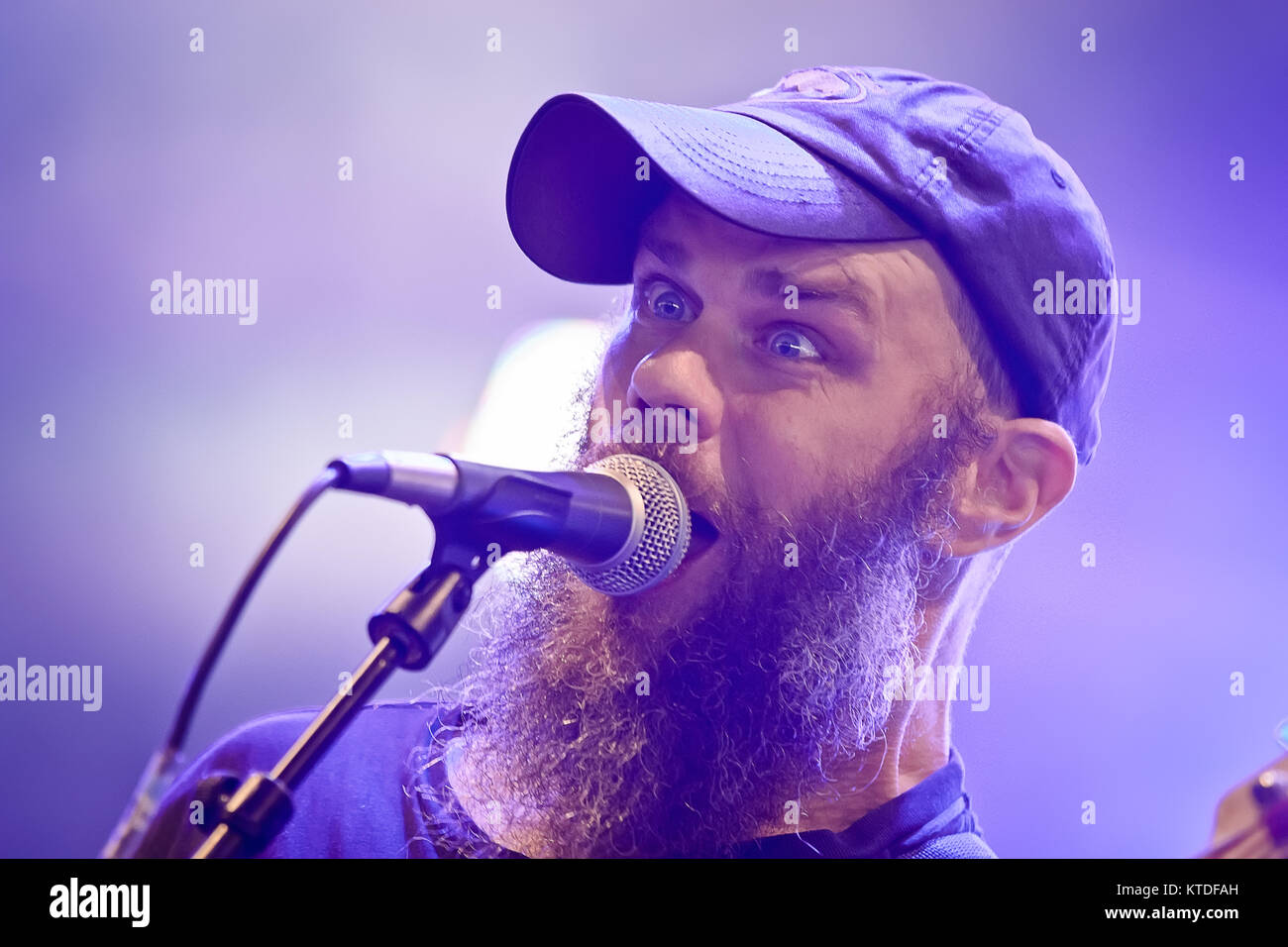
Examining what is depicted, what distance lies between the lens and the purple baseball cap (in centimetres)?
123

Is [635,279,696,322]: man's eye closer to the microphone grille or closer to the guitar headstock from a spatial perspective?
the microphone grille

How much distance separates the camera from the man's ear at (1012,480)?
1.34m

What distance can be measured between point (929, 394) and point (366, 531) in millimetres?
823

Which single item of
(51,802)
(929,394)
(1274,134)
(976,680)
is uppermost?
(1274,134)

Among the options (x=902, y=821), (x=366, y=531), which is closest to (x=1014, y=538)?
(x=902, y=821)

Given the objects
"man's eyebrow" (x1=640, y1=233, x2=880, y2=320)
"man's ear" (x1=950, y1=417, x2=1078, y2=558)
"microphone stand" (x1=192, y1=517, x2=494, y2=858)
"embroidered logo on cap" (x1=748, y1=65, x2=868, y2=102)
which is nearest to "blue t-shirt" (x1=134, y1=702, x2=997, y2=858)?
"man's ear" (x1=950, y1=417, x2=1078, y2=558)

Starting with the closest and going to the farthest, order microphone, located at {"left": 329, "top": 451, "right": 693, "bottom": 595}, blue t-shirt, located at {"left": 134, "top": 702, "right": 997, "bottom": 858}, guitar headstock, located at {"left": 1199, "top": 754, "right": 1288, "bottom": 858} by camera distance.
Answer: microphone, located at {"left": 329, "top": 451, "right": 693, "bottom": 595}, guitar headstock, located at {"left": 1199, "top": 754, "right": 1288, "bottom": 858}, blue t-shirt, located at {"left": 134, "top": 702, "right": 997, "bottom": 858}

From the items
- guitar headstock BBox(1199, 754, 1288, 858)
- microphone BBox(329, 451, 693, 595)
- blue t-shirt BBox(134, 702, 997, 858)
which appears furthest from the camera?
blue t-shirt BBox(134, 702, 997, 858)

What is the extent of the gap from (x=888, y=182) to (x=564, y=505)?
0.57 meters

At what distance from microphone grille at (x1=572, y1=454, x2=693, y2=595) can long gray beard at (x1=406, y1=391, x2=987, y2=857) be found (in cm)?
18

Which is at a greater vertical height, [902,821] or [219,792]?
[219,792]

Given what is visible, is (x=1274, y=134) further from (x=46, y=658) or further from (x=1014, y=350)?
(x=46, y=658)

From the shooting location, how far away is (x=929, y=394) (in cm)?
128

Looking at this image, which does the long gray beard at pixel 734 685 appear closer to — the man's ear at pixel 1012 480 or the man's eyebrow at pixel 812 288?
the man's ear at pixel 1012 480
